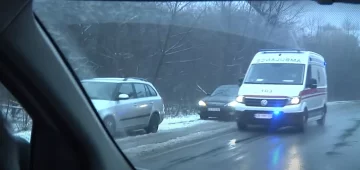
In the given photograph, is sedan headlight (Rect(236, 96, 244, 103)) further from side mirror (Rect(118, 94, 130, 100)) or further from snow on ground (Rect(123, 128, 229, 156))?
side mirror (Rect(118, 94, 130, 100))

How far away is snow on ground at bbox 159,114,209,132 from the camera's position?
15.4ft

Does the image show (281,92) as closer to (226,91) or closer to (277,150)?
(226,91)

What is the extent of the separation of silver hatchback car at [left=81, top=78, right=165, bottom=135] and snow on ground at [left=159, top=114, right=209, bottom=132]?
0.18 feet

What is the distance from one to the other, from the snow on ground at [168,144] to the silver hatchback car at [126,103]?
6.6 inches

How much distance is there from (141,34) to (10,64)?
1682 millimetres

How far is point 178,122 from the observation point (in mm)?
4762

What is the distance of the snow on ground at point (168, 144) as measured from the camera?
4.15 m

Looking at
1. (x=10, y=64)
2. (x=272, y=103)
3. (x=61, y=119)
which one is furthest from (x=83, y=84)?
(x=272, y=103)

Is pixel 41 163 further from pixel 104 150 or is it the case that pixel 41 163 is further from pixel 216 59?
pixel 216 59

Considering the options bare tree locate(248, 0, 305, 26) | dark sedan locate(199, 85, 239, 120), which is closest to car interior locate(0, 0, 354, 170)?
bare tree locate(248, 0, 305, 26)

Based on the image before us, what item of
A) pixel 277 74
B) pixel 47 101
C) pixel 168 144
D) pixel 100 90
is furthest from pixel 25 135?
pixel 277 74

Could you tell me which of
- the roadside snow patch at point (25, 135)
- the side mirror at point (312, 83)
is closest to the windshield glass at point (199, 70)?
the roadside snow patch at point (25, 135)

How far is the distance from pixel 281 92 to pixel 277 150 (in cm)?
152

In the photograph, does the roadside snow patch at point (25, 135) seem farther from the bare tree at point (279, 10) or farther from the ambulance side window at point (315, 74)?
the ambulance side window at point (315, 74)
